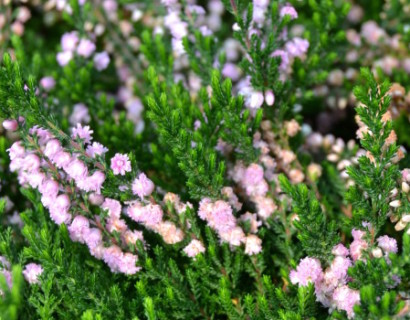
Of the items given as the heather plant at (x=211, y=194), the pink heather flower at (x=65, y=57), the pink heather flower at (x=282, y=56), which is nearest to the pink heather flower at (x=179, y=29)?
the heather plant at (x=211, y=194)

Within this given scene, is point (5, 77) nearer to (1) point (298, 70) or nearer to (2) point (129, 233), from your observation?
(2) point (129, 233)

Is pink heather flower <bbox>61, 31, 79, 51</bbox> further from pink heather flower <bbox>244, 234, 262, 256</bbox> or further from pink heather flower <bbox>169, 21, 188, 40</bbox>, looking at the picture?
pink heather flower <bbox>244, 234, 262, 256</bbox>

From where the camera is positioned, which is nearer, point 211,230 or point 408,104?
point 211,230

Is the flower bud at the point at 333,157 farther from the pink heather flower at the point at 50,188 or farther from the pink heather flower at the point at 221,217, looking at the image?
the pink heather flower at the point at 50,188

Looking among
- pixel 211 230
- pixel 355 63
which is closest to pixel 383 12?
pixel 355 63

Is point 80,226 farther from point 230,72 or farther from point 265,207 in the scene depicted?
point 230,72
